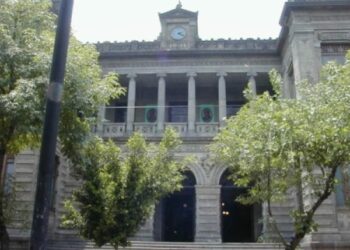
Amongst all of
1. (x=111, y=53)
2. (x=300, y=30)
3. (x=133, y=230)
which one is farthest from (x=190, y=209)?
(x=133, y=230)

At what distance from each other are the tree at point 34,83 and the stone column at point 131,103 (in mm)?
10690

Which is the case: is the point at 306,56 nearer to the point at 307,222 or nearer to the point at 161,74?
the point at 161,74

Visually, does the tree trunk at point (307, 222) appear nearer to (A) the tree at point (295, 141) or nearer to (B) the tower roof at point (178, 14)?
(A) the tree at point (295, 141)

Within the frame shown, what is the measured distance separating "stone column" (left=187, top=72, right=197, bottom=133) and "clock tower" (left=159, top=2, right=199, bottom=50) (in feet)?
5.83

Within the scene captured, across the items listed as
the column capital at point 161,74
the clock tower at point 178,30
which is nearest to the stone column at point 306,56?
the clock tower at point 178,30

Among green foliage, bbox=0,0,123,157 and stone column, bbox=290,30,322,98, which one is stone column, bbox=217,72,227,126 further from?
green foliage, bbox=0,0,123,157

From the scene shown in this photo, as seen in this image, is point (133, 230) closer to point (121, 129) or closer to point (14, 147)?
point (14, 147)

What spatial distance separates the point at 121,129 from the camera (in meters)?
23.5

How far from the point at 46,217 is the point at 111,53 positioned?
2044 cm

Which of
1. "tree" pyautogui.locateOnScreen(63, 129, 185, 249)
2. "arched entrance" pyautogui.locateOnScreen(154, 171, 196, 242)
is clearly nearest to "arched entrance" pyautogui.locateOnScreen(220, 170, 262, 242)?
"arched entrance" pyautogui.locateOnScreen(154, 171, 196, 242)

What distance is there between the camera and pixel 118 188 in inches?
495

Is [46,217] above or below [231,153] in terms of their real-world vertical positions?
below

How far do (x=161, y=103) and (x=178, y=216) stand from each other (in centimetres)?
674

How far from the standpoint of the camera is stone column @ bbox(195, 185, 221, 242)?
2131 cm
